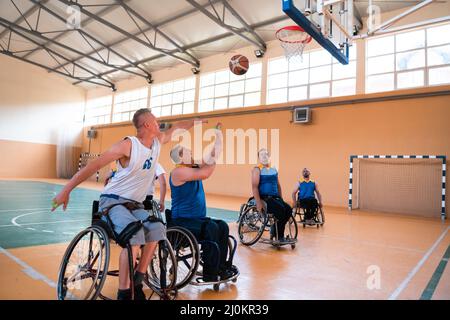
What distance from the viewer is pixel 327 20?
4.27 m

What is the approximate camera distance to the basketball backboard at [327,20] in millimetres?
3766

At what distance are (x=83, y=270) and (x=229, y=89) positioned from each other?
10.2 metres

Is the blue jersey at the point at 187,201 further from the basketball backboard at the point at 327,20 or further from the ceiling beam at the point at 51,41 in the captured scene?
the ceiling beam at the point at 51,41

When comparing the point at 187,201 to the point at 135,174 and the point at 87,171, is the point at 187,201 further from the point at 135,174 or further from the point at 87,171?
the point at 87,171

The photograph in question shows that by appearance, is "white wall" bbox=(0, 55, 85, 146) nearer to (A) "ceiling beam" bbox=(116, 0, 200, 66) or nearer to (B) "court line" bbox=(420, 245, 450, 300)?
(A) "ceiling beam" bbox=(116, 0, 200, 66)

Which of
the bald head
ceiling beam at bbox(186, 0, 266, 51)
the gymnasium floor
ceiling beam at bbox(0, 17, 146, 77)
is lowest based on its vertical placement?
the gymnasium floor

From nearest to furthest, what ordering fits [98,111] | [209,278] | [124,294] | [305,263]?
[124,294] < [209,278] < [305,263] < [98,111]

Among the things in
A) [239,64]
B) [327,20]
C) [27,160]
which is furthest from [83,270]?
[27,160]

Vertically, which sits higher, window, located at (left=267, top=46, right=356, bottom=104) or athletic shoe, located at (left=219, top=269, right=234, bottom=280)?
window, located at (left=267, top=46, right=356, bottom=104)

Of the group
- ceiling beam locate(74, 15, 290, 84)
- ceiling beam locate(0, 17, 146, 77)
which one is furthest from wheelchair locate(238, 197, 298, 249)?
ceiling beam locate(0, 17, 146, 77)

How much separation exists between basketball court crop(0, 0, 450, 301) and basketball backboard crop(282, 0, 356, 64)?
0.09 feet

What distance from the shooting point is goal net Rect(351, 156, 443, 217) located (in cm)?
742

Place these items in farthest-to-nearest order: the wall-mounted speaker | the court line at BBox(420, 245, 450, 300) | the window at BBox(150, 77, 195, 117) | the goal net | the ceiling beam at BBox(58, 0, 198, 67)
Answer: the wall-mounted speaker, the window at BBox(150, 77, 195, 117), the ceiling beam at BBox(58, 0, 198, 67), the goal net, the court line at BBox(420, 245, 450, 300)
